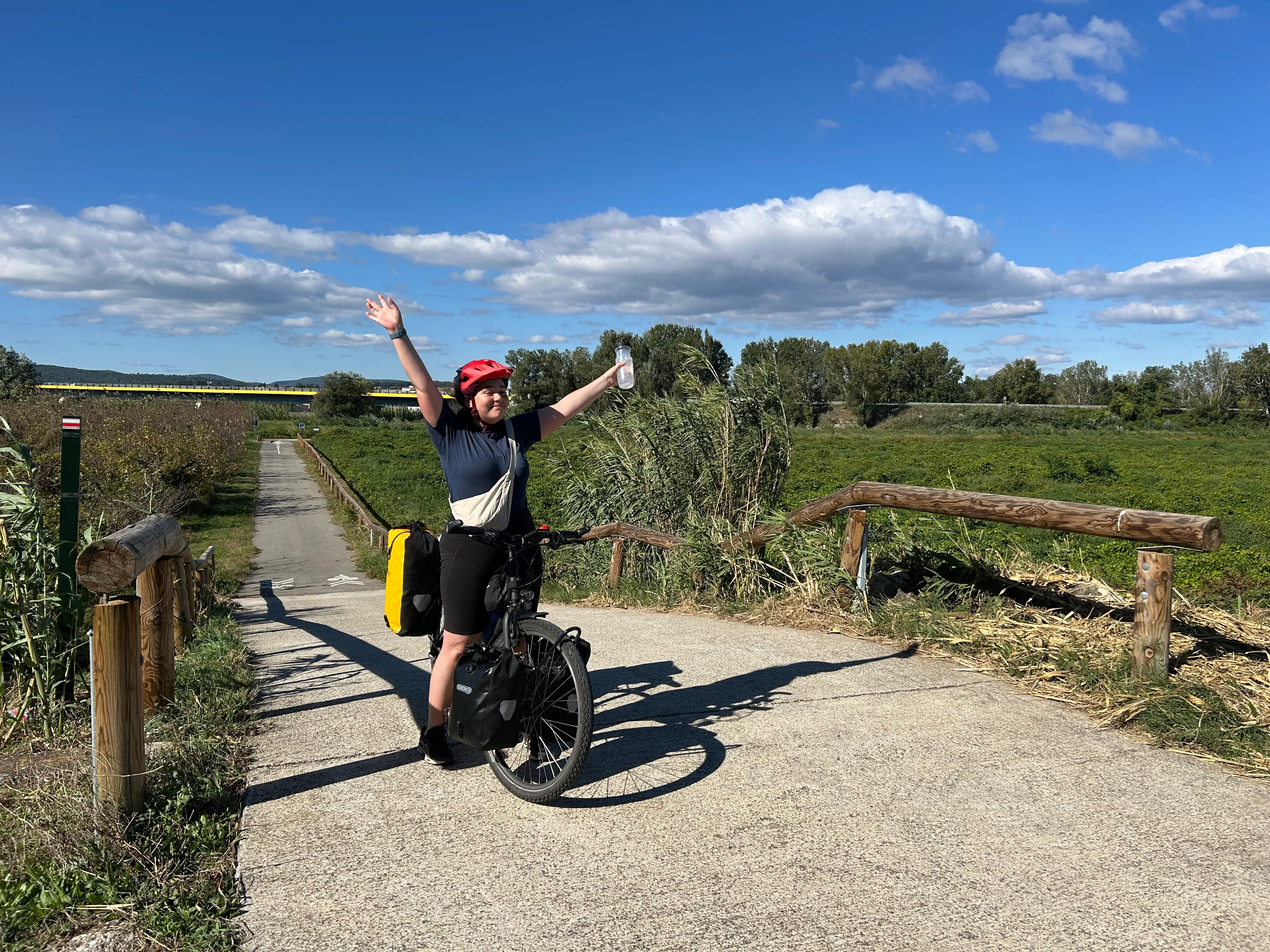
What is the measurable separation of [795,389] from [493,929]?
7.45 m

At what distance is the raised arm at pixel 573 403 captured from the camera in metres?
4.01

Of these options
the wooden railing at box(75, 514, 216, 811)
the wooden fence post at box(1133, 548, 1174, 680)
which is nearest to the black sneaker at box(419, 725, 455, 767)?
the wooden railing at box(75, 514, 216, 811)

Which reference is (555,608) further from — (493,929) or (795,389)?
(493,929)

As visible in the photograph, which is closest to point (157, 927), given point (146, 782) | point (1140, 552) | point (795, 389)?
point (146, 782)

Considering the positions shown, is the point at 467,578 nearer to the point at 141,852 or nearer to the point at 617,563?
the point at 141,852

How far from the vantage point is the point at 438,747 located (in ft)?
12.7

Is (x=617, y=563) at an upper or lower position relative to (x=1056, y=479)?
upper

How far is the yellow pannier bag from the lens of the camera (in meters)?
3.86

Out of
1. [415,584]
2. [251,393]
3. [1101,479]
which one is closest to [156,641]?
[415,584]

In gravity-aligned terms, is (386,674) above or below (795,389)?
below

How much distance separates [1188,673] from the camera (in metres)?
4.65

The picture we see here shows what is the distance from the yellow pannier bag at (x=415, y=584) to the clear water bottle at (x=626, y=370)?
1074mm

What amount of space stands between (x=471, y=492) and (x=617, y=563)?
6222 millimetres

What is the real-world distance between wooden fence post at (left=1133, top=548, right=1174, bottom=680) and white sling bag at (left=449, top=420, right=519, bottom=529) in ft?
10.5
